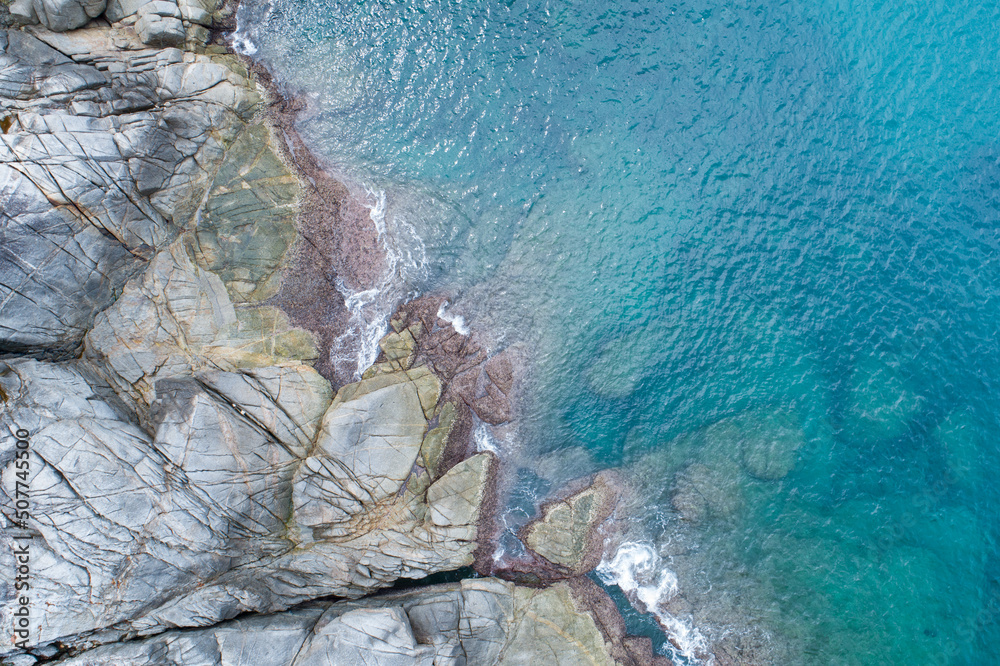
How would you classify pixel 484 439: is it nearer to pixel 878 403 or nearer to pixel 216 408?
pixel 216 408

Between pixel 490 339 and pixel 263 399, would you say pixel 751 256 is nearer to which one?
pixel 490 339

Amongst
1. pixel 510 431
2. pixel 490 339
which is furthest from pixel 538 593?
pixel 490 339

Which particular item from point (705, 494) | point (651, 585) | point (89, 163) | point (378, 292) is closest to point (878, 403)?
point (705, 494)

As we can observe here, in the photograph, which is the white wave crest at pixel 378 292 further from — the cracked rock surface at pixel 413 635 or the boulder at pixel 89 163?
the cracked rock surface at pixel 413 635

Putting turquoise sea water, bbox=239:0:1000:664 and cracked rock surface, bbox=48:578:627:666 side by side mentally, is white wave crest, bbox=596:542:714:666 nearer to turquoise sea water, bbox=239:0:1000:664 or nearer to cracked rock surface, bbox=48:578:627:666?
turquoise sea water, bbox=239:0:1000:664

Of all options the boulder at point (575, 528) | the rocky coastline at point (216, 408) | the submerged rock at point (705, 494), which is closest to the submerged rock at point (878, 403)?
the submerged rock at point (705, 494)
